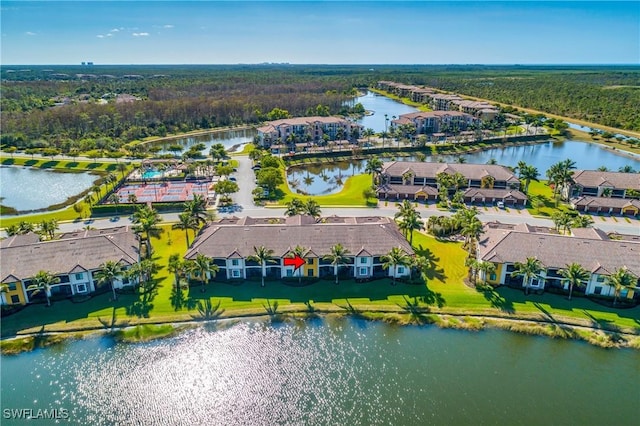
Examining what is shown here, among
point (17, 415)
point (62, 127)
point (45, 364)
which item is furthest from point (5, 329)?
point (62, 127)

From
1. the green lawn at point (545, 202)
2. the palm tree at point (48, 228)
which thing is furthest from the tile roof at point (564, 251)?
the palm tree at point (48, 228)

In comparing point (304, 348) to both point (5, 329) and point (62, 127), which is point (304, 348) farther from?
point (62, 127)

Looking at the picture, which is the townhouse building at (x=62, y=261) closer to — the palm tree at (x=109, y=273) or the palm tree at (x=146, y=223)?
the palm tree at (x=109, y=273)

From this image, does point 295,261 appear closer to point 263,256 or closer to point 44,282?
point 263,256

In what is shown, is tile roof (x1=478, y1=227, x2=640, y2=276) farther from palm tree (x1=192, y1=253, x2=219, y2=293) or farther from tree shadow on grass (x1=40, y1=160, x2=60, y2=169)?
tree shadow on grass (x1=40, y1=160, x2=60, y2=169)

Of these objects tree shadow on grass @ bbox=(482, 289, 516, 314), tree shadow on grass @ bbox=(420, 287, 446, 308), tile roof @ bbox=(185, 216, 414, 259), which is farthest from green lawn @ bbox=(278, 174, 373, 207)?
tree shadow on grass @ bbox=(482, 289, 516, 314)

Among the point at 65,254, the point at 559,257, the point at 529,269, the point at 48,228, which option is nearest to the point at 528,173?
the point at 559,257
